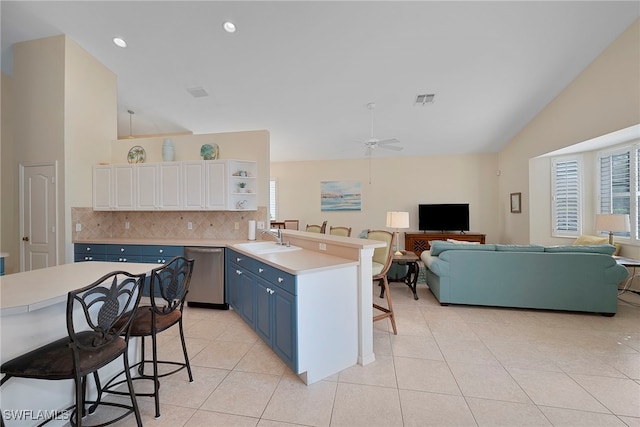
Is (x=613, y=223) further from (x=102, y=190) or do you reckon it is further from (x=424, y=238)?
(x=102, y=190)

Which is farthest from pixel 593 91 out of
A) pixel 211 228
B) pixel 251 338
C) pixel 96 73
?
pixel 96 73

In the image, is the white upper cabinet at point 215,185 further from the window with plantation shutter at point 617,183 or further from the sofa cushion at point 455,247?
the window with plantation shutter at point 617,183

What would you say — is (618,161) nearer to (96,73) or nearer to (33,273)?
(33,273)

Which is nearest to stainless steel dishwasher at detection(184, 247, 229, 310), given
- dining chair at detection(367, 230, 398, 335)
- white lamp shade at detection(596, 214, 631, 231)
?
dining chair at detection(367, 230, 398, 335)

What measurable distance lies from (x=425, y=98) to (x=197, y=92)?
3.85 metres

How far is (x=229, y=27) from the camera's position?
10.7 ft

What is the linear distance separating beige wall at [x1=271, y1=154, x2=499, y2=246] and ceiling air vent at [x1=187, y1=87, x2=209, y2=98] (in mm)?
3208

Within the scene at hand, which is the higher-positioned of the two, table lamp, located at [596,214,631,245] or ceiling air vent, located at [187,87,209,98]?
ceiling air vent, located at [187,87,209,98]

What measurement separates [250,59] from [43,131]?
10.0 ft

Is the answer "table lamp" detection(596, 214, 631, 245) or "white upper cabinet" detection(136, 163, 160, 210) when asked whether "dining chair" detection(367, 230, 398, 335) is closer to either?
"white upper cabinet" detection(136, 163, 160, 210)

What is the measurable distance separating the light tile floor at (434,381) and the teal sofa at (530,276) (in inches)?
12.0

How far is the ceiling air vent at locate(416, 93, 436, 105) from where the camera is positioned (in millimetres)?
4414

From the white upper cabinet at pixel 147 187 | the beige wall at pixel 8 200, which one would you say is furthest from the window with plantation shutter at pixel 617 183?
the beige wall at pixel 8 200

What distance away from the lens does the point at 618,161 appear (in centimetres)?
446
